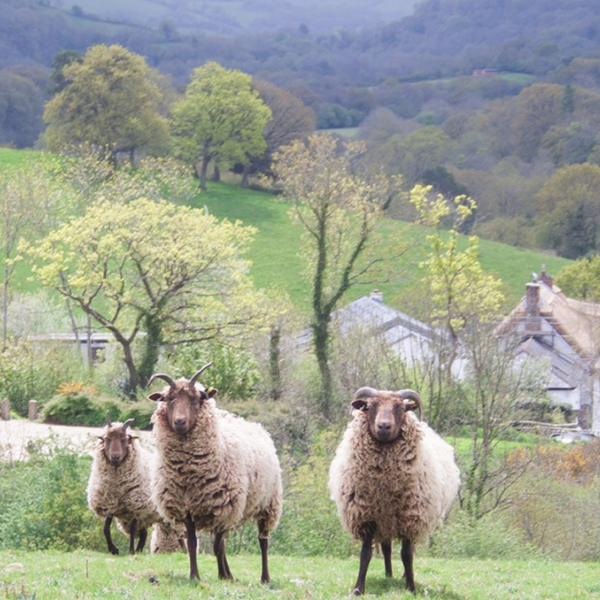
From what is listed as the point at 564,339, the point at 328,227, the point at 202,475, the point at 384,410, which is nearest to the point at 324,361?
the point at 328,227

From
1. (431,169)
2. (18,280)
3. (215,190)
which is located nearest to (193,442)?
(18,280)

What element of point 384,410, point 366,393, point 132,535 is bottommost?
point 132,535

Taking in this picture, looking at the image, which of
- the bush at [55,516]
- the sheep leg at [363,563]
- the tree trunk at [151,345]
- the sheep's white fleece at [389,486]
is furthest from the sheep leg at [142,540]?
the tree trunk at [151,345]

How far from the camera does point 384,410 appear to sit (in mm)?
13844

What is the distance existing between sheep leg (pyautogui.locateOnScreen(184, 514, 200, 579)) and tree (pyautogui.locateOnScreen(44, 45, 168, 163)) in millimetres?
69607

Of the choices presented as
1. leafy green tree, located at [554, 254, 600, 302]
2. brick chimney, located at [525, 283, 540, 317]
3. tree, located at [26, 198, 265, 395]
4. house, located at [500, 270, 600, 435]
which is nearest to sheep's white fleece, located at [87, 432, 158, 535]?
tree, located at [26, 198, 265, 395]

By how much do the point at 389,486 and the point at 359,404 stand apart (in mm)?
1085

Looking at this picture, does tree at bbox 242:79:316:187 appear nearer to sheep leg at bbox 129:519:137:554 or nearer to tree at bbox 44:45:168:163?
tree at bbox 44:45:168:163

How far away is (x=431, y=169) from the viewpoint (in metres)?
108

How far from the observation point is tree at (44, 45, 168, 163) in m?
83.3

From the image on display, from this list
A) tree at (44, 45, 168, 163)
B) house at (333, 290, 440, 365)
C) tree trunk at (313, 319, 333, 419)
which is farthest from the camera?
tree at (44, 45, 168, 163)

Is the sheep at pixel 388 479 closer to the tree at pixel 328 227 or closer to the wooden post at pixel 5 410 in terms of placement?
the wooden post at pixel 5 410

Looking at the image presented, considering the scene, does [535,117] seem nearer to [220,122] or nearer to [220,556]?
[220,122]

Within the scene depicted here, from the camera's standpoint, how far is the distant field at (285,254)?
7469 cm
